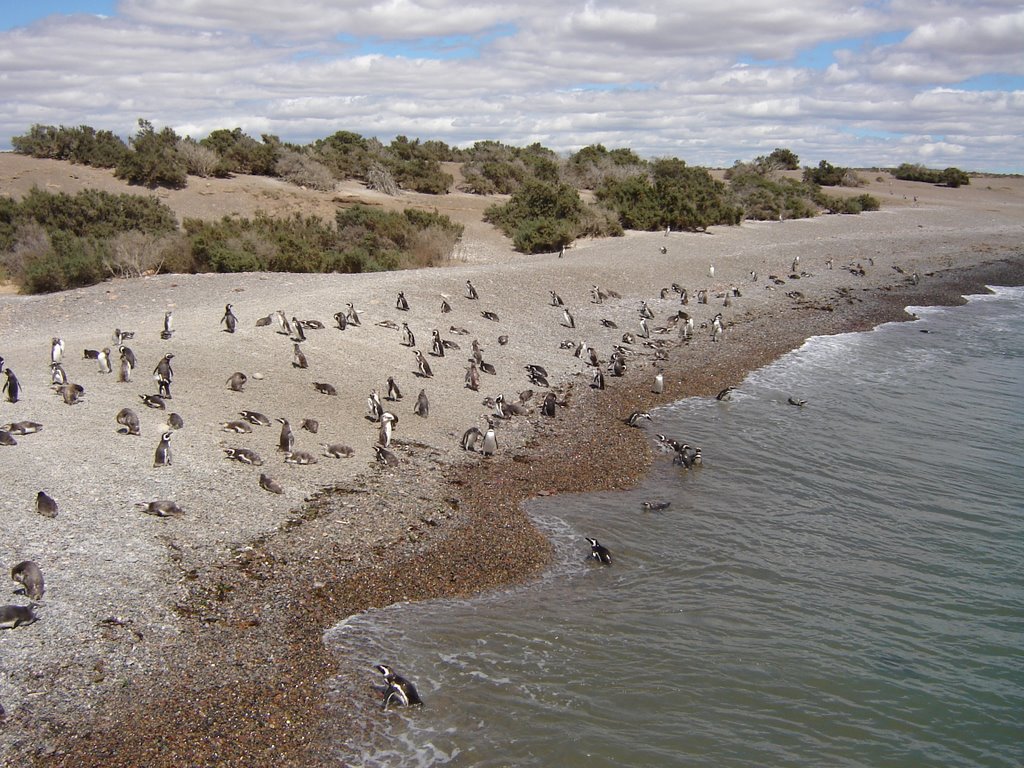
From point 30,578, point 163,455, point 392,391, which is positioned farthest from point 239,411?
point 30,578

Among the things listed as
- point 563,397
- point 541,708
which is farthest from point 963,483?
point 541,708

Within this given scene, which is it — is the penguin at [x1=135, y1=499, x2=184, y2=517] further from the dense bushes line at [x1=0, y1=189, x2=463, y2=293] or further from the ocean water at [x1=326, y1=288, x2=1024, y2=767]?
the dense bushes line at [x1=0, y1=189, x2=463, y2=293]

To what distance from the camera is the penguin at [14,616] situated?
23.2 feet

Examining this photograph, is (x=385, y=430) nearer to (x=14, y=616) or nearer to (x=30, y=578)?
(x=30, y=578)

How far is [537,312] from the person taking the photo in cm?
2156

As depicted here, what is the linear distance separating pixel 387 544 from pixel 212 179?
33.1m

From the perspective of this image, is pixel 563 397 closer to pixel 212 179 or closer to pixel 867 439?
pixel 867 439

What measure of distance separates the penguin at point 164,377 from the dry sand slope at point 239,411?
27 cm

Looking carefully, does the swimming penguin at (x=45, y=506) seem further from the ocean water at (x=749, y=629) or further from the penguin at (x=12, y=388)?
the penguin at (x=12, y=388)

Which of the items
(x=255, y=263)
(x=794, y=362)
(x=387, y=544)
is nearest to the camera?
(x=387, y=544)

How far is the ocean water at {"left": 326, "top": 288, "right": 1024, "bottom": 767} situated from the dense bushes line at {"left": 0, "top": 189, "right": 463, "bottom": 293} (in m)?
15.5

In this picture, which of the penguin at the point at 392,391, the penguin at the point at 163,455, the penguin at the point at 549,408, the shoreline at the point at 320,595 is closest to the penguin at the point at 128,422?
the penguin at the point at 163,455

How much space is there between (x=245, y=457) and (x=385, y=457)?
6.41ft

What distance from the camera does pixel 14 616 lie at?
7.12 meters
